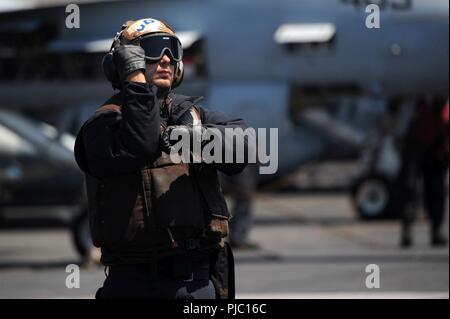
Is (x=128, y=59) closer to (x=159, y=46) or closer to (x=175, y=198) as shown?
(x=159, y=46)

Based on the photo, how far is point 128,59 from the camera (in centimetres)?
450

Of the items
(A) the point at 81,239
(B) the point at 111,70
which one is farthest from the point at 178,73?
(A) the point at 81,239

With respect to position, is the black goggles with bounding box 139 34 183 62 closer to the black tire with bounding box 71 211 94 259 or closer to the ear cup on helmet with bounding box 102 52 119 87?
the ear cup on helmet with bounding box 102 52 119 87

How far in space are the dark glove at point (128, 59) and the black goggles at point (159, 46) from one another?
2.0 inches

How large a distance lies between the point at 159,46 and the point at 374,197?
14077mm

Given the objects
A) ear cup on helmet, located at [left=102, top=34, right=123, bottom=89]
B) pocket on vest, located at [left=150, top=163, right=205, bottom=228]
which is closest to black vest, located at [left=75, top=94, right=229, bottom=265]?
pocket on vest, located at [left=150, top=163, right=205, bottom=228]

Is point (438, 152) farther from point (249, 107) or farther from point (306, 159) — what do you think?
point (306, 159)

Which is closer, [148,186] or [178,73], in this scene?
[148,186]

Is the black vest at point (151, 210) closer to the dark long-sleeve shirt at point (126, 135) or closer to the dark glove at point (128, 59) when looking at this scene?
the dark long-sleeve shirt at point (126, 135)

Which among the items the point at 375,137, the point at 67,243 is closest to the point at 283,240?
the point at 67,243

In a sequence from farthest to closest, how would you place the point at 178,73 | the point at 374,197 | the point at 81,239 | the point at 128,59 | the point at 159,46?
the point at 374,197 < the point at 81,239 < the point at 178,73 < the point at 159,46 < the point at 128,59

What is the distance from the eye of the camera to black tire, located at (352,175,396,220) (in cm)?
1827

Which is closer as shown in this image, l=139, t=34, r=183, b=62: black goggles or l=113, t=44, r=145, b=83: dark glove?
l=113, t=44, r=145, b=83: dark glove

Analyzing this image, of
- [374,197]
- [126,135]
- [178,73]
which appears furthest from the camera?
[374,197]
